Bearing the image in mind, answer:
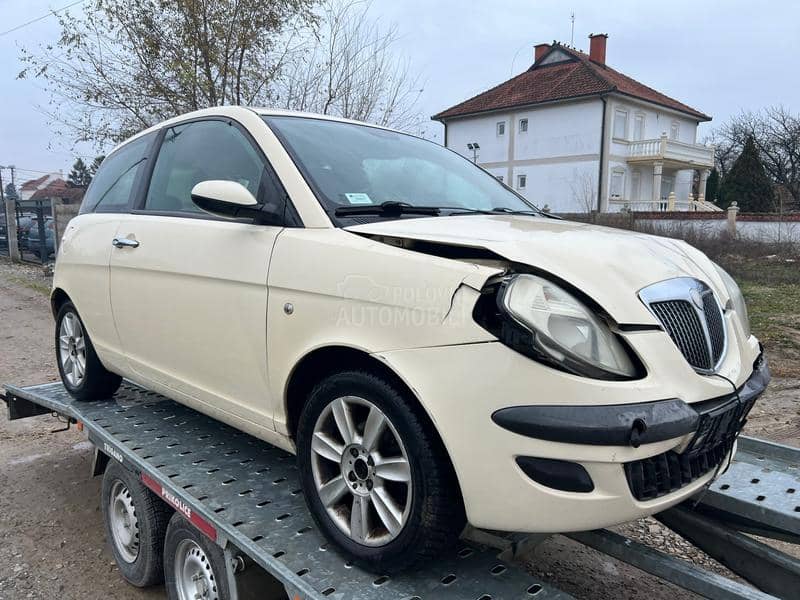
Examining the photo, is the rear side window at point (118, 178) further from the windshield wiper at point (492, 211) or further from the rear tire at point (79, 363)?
the windshield wiper at point (492, 211)

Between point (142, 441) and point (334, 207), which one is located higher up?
point (334, 207)

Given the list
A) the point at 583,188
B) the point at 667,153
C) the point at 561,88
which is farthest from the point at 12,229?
the point at 667,153

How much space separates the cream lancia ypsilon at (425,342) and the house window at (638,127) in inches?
1277

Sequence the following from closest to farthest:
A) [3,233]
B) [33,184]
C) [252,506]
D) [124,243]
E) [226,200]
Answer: [226,200] → [252,506] → [124,243] → [3,233] → [33,184]

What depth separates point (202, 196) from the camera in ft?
7.73

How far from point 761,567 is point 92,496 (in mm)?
3817

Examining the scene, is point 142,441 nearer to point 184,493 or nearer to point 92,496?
→ point 184,493

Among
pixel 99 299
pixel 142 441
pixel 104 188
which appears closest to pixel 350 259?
pixel 142 441

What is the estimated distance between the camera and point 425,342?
5.94 ft

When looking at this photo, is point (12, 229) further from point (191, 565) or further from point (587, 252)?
point (587, 252)

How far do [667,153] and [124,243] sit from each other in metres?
31.6

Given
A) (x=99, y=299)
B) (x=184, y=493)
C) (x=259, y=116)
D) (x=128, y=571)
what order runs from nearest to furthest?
1. (x=184, y=493)
2. (x=259, y=116)
3. (x=128, y=571)
4. (x=99, y=299)

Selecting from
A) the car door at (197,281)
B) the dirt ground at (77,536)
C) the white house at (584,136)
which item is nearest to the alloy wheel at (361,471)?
the car door at (197,281)

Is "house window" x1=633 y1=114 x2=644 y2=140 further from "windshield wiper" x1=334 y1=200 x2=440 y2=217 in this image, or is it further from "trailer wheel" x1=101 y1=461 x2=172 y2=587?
"trailer wheel" x1=101 y1=461 x2=172 y2=587
